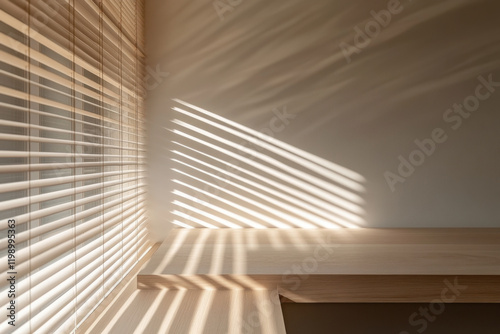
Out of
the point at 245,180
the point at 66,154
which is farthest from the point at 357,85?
the point at 66,154

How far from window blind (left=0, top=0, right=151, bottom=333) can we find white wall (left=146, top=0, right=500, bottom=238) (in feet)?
0.62

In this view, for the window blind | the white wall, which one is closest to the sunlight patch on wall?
the white wall

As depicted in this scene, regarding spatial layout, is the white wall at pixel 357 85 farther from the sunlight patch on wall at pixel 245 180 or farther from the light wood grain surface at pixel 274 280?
the light wood grain surface at pixel 274 280

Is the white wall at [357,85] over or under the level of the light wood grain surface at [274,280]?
over

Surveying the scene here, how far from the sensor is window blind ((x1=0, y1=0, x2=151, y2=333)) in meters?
0.79

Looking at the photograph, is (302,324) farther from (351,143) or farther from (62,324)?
(62,324)

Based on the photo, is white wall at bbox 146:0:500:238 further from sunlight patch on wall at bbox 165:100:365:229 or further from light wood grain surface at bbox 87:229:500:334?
light wood grain surface at bbox 87:229:500:334

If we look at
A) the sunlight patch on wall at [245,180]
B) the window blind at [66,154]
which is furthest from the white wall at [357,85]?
the window blind at [66,154]

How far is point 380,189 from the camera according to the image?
2104 mm

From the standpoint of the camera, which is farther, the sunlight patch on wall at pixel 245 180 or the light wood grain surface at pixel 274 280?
the sunlight patch on wall at pixel 245 180

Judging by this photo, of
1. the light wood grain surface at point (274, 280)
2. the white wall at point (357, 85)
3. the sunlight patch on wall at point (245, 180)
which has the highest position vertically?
the white wall at point (357, 85)

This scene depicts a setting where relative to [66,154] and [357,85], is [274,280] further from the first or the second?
[357,85]

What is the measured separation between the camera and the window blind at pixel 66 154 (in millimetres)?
795

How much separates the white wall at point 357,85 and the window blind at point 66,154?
0.62 feet
